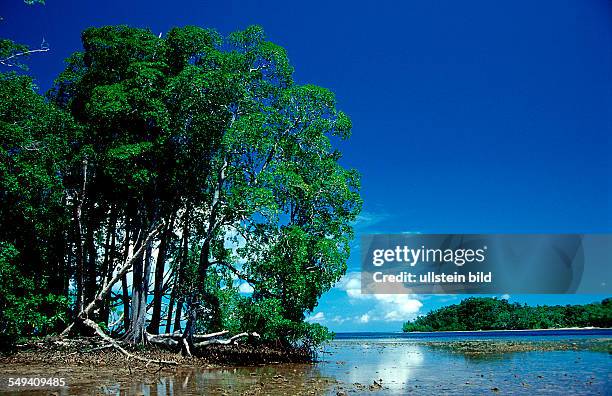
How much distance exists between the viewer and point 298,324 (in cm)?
1488

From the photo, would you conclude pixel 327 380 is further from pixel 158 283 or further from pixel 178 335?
pixel 158 283

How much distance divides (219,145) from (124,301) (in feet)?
21.2

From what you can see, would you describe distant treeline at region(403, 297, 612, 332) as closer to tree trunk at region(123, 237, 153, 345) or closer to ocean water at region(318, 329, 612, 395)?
ocean water at region(318, 329, 612, 395)

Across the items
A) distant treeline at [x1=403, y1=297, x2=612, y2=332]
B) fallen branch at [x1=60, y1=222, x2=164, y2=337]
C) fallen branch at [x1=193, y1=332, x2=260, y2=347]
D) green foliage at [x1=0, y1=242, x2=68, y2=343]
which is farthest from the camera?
distant treeline at [x1=403, y1=297, x2=612, y2=332]

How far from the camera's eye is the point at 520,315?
69.6m

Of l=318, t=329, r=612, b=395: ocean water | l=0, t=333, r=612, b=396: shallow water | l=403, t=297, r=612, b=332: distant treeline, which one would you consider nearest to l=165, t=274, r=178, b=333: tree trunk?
l=0, t=333, r=612, b=396: shallow water

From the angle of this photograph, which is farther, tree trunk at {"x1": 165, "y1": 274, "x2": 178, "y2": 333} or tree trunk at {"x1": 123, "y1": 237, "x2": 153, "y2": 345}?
tree trunk at {"x1": 165, "y1": 274, "x2": 178, "y2": 333}

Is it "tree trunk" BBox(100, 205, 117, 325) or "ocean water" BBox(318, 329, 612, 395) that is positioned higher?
"tree trunk" BBox(100, 205, 117, 325)

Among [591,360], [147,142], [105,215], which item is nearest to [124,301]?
[105,215]

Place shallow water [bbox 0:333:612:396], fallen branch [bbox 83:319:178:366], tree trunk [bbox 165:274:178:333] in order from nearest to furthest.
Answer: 1. shallow water [bbox 0:333:612:396]
2. fallen branch [bbox 83:319:178:366]
3. tree trunk [bbox 165:274:178:333]

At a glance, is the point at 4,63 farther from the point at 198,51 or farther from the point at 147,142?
the point at 198,51

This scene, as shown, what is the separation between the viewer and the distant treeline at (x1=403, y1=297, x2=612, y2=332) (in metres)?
65.2

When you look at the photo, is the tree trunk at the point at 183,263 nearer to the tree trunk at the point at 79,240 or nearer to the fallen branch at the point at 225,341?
the fallen branch at the point at 225,341

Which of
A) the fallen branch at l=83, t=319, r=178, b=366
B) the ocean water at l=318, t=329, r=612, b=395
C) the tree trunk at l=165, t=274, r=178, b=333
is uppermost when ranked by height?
the tree trunk at l=165, t=274, r=178, b=333
